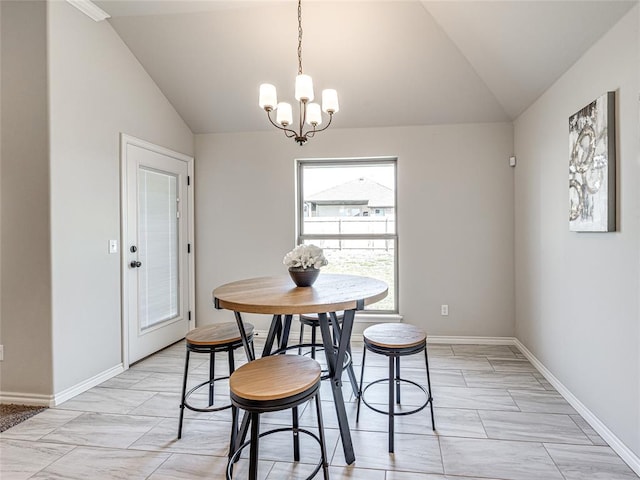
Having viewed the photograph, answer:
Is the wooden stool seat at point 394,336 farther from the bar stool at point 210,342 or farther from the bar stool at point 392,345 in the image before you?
the bar stool at point 210,342

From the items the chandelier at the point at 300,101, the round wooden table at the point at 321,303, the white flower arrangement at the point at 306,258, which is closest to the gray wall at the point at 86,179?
the round wooden table at the point at 321,303

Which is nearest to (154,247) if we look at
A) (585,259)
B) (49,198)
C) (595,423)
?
(49,198)

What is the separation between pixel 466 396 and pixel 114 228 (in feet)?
10.2

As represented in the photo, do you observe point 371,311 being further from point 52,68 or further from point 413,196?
point 52,68

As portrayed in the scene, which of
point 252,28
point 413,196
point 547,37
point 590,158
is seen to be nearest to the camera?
point 590,158

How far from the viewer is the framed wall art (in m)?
2.02

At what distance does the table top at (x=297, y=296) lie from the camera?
1.80m

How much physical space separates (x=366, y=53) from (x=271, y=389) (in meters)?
2.89

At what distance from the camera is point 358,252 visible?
163 inches

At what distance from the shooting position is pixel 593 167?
2182 mm

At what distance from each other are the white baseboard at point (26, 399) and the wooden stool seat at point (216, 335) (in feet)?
4.09

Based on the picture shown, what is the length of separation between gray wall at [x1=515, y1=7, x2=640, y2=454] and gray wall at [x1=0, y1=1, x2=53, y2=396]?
355 cm

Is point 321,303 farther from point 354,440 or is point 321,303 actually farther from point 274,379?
point 354,440

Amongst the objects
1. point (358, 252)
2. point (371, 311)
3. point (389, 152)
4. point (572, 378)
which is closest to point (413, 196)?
point (389, 152)
